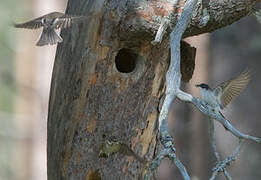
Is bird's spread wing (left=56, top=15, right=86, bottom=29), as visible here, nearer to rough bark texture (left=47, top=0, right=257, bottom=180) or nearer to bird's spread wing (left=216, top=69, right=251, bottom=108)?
rough bark texture (left=47, top=0, right=257, bottom=180)

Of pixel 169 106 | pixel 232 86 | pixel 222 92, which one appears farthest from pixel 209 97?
pixel 169 106

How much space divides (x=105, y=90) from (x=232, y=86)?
0.70 m

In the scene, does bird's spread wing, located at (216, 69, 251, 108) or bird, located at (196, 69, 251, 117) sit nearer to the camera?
bird, located at (196, 69, 251, 117)

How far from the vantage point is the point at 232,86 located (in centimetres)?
352

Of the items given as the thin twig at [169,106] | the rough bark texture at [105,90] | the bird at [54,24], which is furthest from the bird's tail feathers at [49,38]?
the thin twig at [169,106]

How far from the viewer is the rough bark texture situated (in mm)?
3242

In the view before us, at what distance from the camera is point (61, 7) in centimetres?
736

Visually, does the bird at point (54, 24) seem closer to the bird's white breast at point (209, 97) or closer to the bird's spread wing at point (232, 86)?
the bird's white breast at point (209, 97)

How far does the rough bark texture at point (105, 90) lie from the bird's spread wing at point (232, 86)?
327mm

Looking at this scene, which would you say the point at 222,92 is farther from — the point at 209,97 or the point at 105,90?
the point at 105,90

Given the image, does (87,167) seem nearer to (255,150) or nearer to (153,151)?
(153,151)

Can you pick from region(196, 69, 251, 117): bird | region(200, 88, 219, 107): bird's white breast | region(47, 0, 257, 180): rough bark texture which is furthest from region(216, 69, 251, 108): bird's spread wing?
region(47, 0, 257, 180): rough bark texture

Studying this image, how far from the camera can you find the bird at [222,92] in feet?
10.9

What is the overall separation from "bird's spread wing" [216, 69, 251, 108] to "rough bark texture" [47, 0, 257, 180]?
327 millimetres
